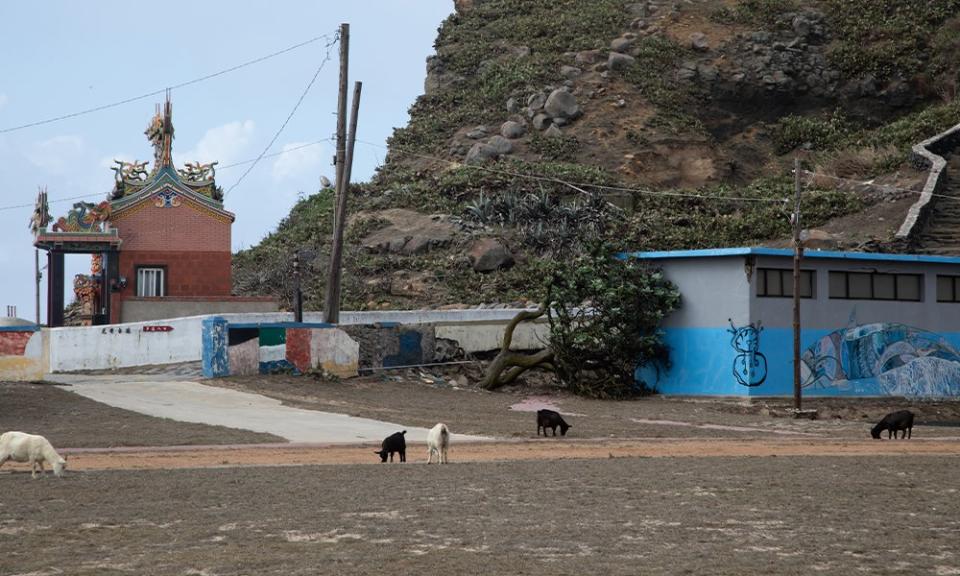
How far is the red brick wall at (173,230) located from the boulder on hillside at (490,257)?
1068 cm

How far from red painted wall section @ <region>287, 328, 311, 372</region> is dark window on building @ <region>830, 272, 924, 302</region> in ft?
52.3

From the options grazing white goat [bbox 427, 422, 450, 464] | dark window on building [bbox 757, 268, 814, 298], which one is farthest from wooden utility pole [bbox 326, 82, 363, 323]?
grazing white goat [bbox 427, 422, 450, 464]

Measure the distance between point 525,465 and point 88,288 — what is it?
1249 inches

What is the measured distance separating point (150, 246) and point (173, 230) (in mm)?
1013

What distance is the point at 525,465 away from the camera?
20953mm

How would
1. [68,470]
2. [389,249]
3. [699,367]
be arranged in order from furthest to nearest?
[389,249]
[699,367]
[68,470]

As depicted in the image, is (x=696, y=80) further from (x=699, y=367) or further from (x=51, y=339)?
(x=51, y=339)

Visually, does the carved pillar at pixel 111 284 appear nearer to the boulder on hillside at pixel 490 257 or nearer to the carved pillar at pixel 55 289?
the carved pillar at pixel 55 289

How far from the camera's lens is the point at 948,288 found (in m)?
43.2

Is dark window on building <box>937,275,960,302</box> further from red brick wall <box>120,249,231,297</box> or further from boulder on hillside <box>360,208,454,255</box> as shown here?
red brick wall <box>120,249,231,297</box>

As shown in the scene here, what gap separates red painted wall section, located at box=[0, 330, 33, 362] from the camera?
130 feet

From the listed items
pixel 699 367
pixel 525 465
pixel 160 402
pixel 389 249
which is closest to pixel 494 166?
pixel 389 249

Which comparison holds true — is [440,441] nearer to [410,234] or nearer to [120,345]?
[120,345]

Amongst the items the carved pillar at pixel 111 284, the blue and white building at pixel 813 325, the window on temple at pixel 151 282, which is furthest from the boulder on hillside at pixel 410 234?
the blue and white building at pixel 813 325
